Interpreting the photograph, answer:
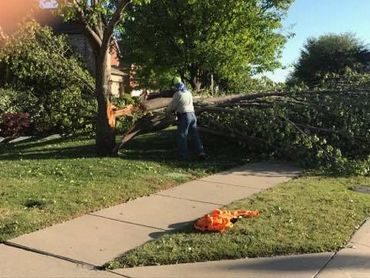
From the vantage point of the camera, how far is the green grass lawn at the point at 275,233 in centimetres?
536

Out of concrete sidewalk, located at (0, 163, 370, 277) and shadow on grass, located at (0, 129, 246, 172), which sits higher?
shadow on grass, located at (0, 129, 246, 172)

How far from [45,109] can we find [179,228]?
1344cm

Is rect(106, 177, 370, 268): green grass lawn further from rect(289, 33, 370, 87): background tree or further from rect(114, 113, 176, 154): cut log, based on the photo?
rect(289, 33, 370, 87): background tree

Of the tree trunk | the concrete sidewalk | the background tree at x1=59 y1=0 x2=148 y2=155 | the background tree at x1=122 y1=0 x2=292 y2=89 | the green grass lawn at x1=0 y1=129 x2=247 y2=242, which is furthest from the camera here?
the background tree at x1=122 y1=0 x2=292 y2=89

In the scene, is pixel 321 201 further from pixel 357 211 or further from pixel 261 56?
pixel 261 56

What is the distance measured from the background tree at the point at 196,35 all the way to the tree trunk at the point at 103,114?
11.6 meters

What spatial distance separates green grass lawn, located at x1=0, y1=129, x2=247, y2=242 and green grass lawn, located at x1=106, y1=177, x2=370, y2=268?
1495mm

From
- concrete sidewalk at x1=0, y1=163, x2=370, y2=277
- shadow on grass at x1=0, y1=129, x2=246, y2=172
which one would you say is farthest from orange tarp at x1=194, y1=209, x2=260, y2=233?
shadow on grass at x1=0, y1=129, x2=246, y2=172

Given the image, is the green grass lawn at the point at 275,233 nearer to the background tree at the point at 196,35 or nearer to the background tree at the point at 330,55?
the background tree at the point at 196,35

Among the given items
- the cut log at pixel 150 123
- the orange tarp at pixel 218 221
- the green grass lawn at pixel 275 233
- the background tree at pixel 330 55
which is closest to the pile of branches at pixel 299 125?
the cut log at pixel 150 123

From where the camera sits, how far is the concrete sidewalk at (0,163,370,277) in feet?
16.3

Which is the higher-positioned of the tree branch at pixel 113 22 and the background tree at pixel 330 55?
the background tree at pixel 330 55

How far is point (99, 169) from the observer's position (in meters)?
9.61

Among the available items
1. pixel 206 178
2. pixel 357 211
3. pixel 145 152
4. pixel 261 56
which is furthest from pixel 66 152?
pixel 261 56
